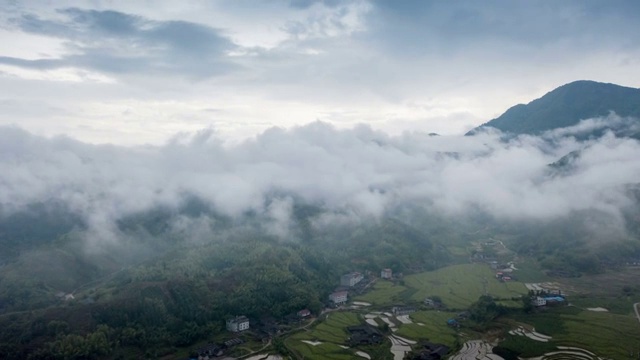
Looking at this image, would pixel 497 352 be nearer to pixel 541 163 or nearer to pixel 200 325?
pixel 200 325

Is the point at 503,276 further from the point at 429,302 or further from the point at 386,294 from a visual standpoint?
the point at 386,294

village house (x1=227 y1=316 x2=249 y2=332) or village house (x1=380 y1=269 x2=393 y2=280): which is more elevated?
village house (x1=227 y1=316 x2=249 y2=332)

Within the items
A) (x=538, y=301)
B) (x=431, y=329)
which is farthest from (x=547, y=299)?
(x=431, y=329)

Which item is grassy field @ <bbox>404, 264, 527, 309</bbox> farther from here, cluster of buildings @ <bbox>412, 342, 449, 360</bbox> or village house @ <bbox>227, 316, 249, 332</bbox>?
village house @ <bbox>227, 316, 249, 332</bbox>

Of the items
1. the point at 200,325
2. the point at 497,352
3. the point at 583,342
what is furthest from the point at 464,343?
the point at 200,325

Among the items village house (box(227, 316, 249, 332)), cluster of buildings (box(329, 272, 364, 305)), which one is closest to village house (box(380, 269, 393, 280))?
cluster of buildings (box(329, 272, 364, 305))

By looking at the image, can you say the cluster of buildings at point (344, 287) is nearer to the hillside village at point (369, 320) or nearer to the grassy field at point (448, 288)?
the hillside village at point (369, 320)
